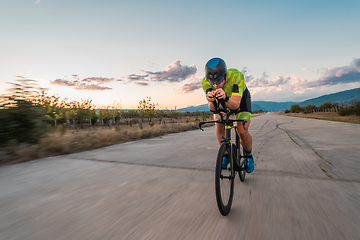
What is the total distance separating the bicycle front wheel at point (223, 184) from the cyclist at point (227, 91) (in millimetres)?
122

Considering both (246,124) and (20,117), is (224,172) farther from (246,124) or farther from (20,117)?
(20,117)

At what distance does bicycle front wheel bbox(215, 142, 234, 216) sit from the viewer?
7.43 feet

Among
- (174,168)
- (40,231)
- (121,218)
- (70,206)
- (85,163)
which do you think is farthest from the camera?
(85,163)

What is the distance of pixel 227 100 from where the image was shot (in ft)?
8.14

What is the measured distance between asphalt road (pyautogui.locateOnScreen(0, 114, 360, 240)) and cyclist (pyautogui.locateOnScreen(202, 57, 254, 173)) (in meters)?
0.67

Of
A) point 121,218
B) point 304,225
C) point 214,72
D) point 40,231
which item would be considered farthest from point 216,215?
point 40,231

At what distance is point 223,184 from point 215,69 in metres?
1.38

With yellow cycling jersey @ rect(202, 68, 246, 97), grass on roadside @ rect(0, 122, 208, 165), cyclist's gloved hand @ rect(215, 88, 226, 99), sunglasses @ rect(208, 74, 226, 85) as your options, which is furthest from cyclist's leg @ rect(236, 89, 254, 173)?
grass on roadside @ rect(0, 122, 208, 165)

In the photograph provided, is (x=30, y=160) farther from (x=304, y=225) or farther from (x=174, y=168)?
(x=304, y=225)

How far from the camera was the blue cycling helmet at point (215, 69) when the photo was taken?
8.45 feet

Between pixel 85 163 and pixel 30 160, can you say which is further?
pixel 30 160

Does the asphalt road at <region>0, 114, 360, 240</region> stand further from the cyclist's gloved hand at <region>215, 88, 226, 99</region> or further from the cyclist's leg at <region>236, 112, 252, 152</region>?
the cyclist's gloved hand at <region>215, 88, 226, 99</region>

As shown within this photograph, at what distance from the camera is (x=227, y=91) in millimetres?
2996

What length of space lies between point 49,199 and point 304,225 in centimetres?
334
